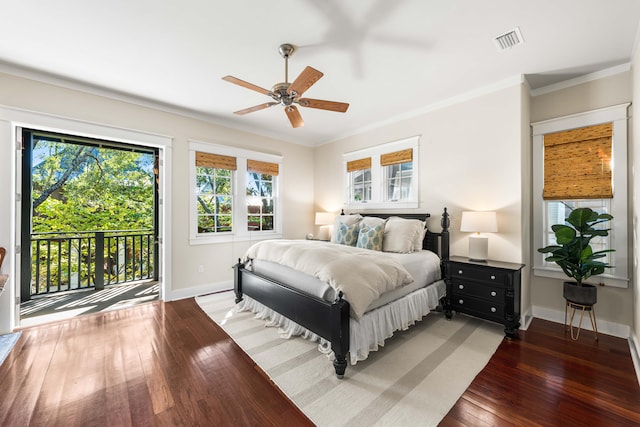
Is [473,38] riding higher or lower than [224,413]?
higher

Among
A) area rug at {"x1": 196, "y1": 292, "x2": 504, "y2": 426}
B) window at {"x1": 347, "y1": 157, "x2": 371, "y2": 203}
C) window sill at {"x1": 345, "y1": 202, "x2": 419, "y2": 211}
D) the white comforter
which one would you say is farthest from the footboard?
window at {"x1": 347, "y1": 157, "x2": 371, "y2": 203}

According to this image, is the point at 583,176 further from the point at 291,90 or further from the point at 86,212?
the point at 86,212

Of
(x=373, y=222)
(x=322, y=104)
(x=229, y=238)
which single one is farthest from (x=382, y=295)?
(x=229, y=238)

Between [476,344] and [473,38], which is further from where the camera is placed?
[476,344]

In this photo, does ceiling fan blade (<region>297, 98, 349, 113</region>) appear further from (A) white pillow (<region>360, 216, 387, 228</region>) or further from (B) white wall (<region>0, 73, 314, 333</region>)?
(B) white wall (<region>0, 73, 314, 333</region>)

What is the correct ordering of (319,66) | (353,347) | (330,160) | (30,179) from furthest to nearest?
(330,160) → (30,179) → (319,66) → (353,347)

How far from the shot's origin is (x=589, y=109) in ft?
9.77

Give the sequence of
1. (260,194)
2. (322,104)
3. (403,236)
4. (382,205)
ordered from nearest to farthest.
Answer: (322,104)
(403,236)
(382,205)
(260,194)

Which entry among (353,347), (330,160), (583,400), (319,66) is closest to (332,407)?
(353,347)

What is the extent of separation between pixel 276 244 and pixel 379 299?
1.45m

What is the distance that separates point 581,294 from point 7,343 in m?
5.82

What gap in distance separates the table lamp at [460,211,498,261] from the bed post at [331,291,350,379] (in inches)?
75.7

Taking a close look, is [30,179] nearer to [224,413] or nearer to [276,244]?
[276,244]

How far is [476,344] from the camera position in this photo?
2.61 meters
